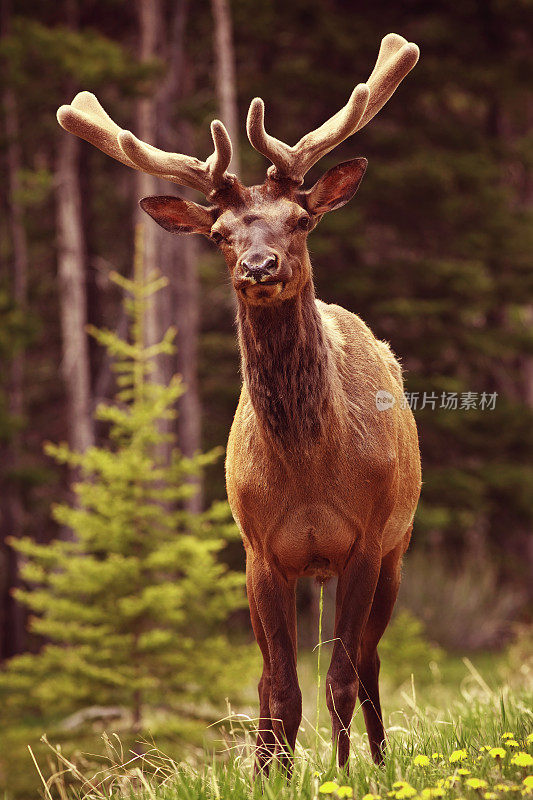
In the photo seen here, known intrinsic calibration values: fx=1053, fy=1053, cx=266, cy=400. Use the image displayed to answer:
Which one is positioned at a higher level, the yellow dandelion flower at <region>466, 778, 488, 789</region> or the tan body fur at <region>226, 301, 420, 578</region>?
the tan body fur at <region>226, 301, 420, 578</region>

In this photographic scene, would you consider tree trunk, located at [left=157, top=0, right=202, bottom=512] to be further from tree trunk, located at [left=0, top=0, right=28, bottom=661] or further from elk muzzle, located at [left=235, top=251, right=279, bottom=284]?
elk muzzle, located at [left=235, top=251, right=279, bottom=284]

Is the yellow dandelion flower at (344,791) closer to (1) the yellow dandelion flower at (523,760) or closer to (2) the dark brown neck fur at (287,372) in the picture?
(1) the yellow dandelion flower at (523,760)

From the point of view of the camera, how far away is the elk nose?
3.67 m

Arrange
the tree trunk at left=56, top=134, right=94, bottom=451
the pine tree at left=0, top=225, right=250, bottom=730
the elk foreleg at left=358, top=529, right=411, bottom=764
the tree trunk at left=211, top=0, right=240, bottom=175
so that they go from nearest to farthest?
the elk foreleg at left=358, top=529, right=411, bottom=764
the pine tree at left=0, top=225, right=250, bottom=730
the tree trunk at left=211, top=0, right=240, bottom=175
the tree trunk at left=56, top=134, right=94, bottom=451

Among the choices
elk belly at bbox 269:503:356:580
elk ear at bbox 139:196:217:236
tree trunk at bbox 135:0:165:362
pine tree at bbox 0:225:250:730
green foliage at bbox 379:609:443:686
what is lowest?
green foliage at bbox 379:609:443:686

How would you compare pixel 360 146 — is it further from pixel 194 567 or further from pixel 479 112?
pixel 194 567

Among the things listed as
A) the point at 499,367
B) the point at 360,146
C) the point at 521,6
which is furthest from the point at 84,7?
the point at 499,367

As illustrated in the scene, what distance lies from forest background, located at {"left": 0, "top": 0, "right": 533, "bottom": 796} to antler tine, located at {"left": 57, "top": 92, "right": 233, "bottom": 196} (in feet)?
27.8

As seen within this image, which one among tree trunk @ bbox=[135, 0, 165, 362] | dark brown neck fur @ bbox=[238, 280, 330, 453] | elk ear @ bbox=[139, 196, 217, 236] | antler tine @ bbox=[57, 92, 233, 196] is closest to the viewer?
dark brown neck fur @ bbox=[238, 280, 330, 453]

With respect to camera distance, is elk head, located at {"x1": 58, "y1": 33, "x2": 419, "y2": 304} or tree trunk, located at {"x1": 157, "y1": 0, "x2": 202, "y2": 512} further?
tree trunk, located at {"x1": 157, "y1": 0, "x2": 202, "y2": 512}

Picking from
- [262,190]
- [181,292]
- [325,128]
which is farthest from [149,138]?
[262,190]

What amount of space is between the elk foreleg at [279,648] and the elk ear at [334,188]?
57.0 inches

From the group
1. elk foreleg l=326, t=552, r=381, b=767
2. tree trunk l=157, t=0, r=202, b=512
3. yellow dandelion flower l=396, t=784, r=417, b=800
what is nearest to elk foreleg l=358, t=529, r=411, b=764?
elk foreleg l=326, t=552, r=381, b=767

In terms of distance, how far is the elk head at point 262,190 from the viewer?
383cm
